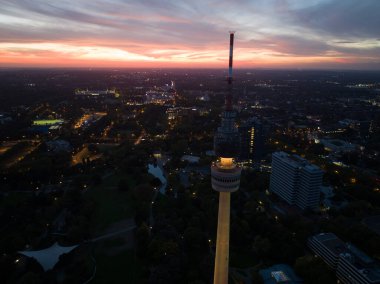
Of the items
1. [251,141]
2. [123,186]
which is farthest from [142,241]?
[251,141]

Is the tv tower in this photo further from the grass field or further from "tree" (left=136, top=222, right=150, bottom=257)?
the grass field

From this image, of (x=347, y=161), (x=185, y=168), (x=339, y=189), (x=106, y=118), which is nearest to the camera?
(x=339, y=189)

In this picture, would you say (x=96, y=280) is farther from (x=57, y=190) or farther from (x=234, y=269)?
(x=57, y=190)

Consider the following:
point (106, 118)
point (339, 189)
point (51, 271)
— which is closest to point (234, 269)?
point (51, 271)

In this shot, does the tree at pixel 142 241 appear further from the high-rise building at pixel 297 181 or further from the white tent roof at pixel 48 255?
the high-rise building at pixel 297 181

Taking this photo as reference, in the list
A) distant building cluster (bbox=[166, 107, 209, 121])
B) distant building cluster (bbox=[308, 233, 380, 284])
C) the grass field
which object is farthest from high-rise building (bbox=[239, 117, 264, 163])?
distant building cluster (bbox=[166, 107, 209, 121])

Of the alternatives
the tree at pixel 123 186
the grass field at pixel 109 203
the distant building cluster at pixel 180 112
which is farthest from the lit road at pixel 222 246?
the distant building cluster at pixel 180 112
